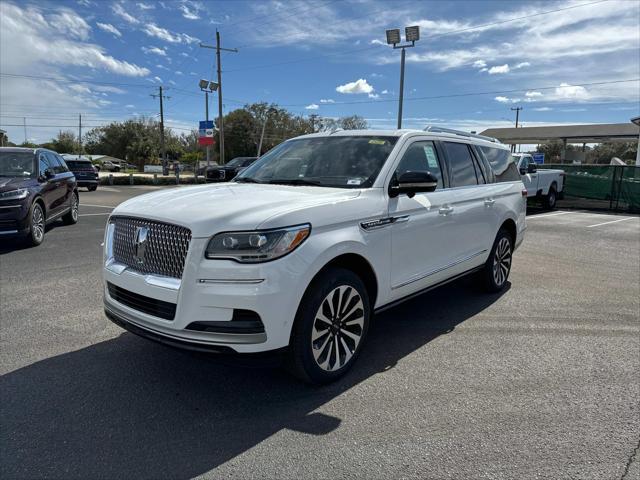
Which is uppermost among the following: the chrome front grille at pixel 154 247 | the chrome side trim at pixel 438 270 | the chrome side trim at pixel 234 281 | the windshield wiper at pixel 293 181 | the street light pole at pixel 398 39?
the street light pole at pixel 398 39

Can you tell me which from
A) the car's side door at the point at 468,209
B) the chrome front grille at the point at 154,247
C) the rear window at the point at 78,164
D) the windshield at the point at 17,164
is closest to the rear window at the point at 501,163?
the car's side door at the point at 468,209

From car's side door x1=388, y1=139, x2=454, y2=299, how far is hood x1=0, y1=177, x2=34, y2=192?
22.9 feet

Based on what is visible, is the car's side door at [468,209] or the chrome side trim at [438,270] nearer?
the chrome side trim at [438,270]

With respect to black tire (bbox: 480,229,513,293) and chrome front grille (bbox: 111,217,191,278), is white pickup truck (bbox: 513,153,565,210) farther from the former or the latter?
chrome front grille (bbox: 111,217,191,278)

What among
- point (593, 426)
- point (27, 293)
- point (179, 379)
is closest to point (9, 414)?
point (179, 379)

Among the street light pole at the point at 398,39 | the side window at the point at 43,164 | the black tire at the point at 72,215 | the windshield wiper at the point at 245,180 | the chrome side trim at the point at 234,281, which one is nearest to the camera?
the chrome side trim at the point at 234,281

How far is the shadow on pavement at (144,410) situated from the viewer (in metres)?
2.61

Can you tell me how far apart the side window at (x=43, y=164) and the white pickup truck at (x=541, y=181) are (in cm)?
1379

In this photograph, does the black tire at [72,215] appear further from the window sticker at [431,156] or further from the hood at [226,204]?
the window sticker at [431,156]

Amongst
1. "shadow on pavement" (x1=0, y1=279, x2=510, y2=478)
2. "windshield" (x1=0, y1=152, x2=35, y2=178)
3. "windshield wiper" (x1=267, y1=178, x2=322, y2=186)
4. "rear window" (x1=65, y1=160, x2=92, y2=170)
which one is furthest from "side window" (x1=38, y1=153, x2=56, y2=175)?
"rear window" (x1=65, y1=160, x2=92, y2=170)

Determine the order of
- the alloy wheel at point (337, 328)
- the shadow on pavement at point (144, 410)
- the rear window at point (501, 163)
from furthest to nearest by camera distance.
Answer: the rear window at point (501, 163) → the alloy wheel at point (337, 328) → the shadow on pavement at point (144, 410)

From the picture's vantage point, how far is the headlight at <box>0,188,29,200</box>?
7740 mm

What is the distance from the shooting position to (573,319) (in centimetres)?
516

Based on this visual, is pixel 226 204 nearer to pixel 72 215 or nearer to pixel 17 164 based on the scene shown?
pixel 17 164
